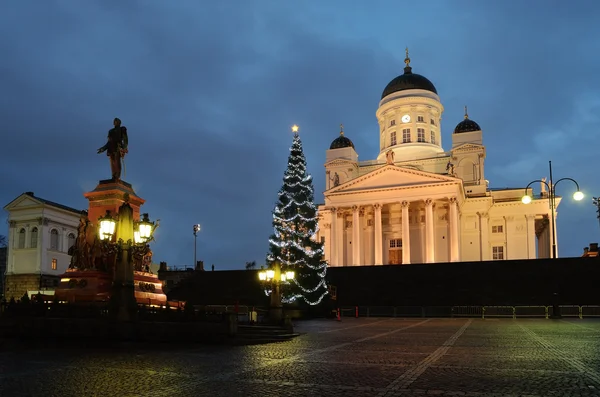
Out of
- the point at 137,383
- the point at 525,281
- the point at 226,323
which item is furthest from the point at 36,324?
the point at 525,281

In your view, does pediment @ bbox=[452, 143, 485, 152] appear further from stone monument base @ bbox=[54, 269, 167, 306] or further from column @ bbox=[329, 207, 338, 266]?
stone monument base @ bbox=[54, 269, 167, 306]

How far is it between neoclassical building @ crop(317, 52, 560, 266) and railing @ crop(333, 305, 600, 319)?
68.0 ft

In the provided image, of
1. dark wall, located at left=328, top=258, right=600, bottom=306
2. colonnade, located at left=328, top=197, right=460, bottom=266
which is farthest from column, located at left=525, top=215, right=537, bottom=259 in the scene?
dark wall, located at left=328, top=258, right=600, bottom=306

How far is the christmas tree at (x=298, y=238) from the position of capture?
148 ft

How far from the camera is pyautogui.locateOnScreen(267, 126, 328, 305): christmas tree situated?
45000 millimetres

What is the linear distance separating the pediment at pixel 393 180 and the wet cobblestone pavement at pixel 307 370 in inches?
1920

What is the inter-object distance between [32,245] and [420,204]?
154ft

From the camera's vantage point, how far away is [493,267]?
5028cm

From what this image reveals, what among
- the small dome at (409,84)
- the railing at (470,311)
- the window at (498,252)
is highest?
the small dome at (409,84)

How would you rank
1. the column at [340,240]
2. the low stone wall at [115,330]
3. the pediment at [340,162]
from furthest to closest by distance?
the pediment at [340,162] → the column at [340,240] → the low stone wall at [115,330]

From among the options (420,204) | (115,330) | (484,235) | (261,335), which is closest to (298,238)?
(420,204)

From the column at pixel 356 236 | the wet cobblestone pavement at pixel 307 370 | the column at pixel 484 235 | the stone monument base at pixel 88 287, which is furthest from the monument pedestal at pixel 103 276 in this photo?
the column at pixel 484 235

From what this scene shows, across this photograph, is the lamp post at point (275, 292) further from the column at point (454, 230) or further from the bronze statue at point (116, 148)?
the column at point (454, 230)

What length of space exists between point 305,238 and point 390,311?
938cm
